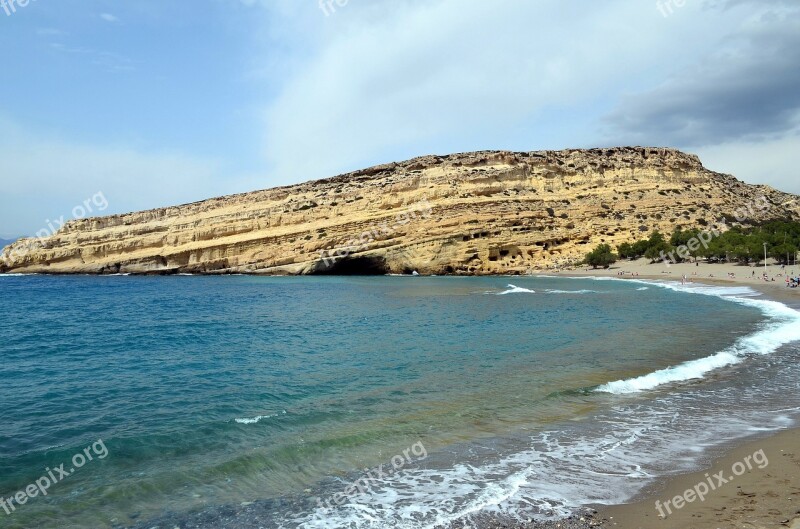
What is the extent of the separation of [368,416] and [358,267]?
196ft

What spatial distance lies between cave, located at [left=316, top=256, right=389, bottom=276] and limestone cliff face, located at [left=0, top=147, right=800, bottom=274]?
226mm

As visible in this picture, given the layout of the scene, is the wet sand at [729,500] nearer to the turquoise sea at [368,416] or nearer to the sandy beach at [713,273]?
the turquoise sea at [368,416]

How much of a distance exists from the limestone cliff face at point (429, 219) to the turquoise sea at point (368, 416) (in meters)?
43.0

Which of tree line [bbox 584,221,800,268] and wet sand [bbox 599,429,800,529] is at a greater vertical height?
tree line [bbox 584,221,800,268]

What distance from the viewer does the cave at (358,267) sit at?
67.9m

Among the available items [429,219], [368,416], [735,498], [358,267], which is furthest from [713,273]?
[735,498]

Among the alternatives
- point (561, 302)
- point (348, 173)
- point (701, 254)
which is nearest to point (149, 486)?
point (561, 302)

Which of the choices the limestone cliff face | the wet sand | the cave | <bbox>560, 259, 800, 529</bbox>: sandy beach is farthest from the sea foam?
the cave

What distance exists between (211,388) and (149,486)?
18.9 feet

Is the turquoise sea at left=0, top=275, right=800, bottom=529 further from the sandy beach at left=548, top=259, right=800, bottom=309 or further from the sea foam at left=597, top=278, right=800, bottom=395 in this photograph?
the sandy beach at left=548, top=259, right=800, bottom=309

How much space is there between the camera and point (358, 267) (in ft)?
231

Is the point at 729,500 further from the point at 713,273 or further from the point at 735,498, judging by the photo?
the point at 713,273

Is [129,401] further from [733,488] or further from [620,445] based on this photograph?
[733,488]

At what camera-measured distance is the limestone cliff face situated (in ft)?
220
